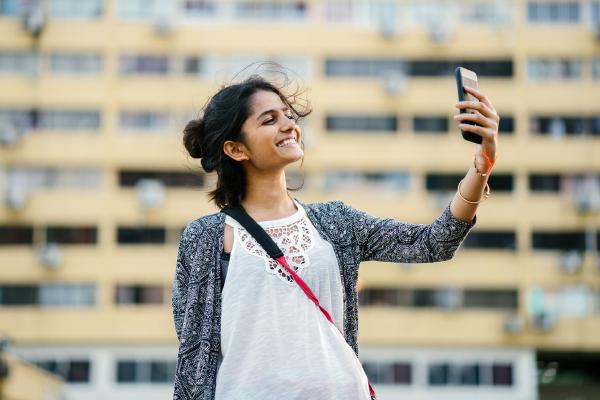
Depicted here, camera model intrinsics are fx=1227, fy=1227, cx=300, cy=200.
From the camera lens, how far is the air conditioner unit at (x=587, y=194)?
41406mm

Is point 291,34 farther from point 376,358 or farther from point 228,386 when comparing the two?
point 228,386

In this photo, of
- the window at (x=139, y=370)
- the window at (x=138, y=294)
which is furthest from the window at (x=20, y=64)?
the window at (x=139, y=370)

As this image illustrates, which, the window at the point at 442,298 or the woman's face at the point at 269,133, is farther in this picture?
the window at the point at 442,298

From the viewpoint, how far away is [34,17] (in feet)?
137

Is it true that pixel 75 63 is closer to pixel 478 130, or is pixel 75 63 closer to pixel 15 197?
pixel 15 197

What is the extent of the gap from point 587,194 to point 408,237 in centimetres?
3864

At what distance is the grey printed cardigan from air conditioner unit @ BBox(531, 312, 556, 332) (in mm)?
37913

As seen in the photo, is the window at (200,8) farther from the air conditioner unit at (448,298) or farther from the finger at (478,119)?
the finger at (478,119)

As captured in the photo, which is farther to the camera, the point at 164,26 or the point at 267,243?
the point at 164,26

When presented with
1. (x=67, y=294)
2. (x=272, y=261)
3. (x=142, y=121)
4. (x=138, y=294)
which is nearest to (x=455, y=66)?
(x=142, y=121)

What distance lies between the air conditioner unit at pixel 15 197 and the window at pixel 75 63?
14.0ft

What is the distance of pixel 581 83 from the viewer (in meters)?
42.2

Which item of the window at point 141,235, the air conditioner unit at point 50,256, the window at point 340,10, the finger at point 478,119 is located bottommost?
the air conditioner unit at point 50,256

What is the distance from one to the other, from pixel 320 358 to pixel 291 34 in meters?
38.8
